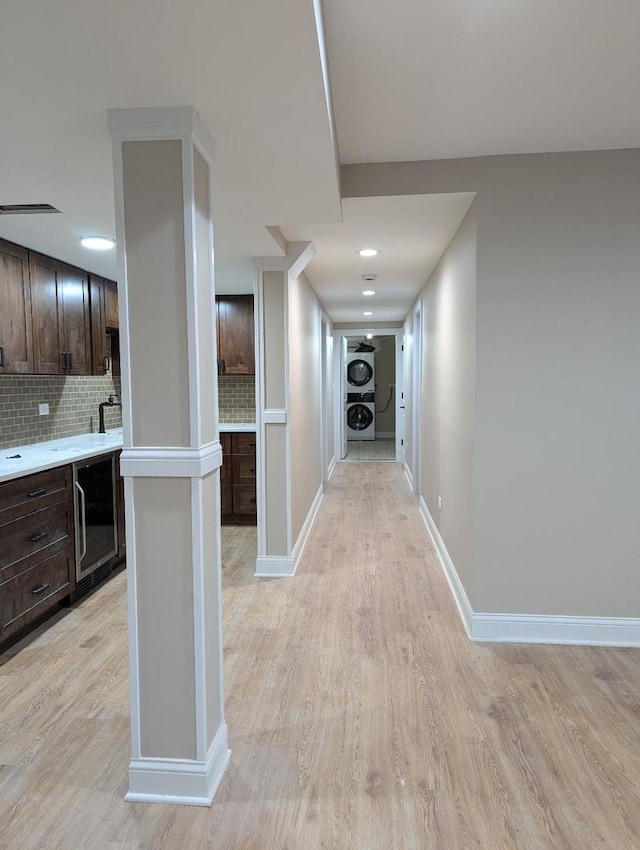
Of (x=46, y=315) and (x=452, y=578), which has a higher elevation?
(x=46, y=315)

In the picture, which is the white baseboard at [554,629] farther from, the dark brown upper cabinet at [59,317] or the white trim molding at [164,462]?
the dark brown upper cabinet at [59,317]

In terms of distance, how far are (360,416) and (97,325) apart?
26.7ft

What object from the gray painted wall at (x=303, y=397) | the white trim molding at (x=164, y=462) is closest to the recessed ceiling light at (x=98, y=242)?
the gray painted wall at (x=303, y=397)

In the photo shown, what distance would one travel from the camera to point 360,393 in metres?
11.7

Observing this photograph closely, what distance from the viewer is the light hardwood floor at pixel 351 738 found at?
5.43ft

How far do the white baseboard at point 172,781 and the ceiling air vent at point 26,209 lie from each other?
2.36 m

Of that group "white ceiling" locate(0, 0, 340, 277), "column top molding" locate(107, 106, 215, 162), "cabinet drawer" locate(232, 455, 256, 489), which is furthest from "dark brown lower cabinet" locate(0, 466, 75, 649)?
"cabinet drawer" locate(232, 455, 256, 489)

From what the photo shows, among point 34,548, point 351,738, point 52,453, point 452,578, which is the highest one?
point 52,453

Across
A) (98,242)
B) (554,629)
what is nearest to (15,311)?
(98,242)

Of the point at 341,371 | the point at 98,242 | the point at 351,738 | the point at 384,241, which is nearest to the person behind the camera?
the point at 351,738

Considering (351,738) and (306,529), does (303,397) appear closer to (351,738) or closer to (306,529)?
(306,529)

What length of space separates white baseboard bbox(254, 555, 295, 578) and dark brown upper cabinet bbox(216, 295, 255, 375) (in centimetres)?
201

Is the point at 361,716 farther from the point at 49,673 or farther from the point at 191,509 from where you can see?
the point at 49,673

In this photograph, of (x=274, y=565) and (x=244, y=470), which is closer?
(x=274, y=565)
